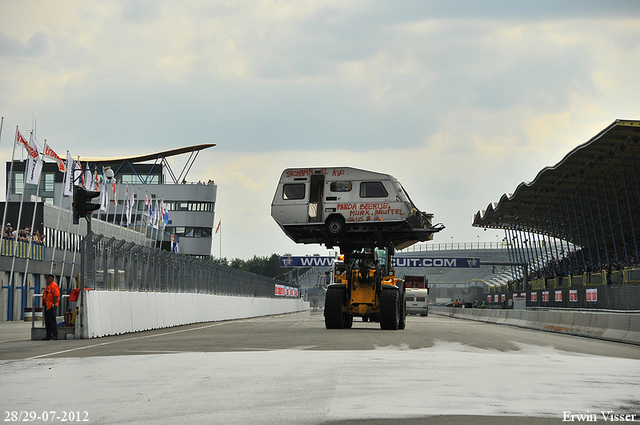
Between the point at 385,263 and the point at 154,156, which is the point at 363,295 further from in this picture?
the point at 154,156

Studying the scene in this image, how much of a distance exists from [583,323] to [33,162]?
2860cm

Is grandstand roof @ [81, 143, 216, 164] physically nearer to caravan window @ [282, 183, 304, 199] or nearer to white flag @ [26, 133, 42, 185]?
white flag @ [26, 133, 42, 185]

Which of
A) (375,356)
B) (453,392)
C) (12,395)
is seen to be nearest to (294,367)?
(375,356)

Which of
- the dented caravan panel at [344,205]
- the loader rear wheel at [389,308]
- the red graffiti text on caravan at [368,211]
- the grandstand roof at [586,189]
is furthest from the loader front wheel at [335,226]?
the grandstand roof at [586,189]

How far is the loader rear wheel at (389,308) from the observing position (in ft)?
87.4

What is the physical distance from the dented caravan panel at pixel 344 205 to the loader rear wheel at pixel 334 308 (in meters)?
2.17

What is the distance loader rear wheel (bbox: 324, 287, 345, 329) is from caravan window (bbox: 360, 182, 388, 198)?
12.3 feet

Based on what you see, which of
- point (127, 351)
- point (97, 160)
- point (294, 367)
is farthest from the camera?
point (97, 160)

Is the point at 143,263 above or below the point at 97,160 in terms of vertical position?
below

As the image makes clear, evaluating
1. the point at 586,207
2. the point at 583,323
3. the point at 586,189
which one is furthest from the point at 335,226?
the point at 586,207

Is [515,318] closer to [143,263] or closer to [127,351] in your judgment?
[143,263]

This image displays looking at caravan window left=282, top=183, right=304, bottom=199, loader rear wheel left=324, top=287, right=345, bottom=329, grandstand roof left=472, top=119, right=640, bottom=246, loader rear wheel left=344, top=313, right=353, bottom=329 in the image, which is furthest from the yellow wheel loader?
grandstand roof left=472, top=119, right=640, bottom=246

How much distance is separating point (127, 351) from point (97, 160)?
93140mm

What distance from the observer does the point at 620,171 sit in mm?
56531
